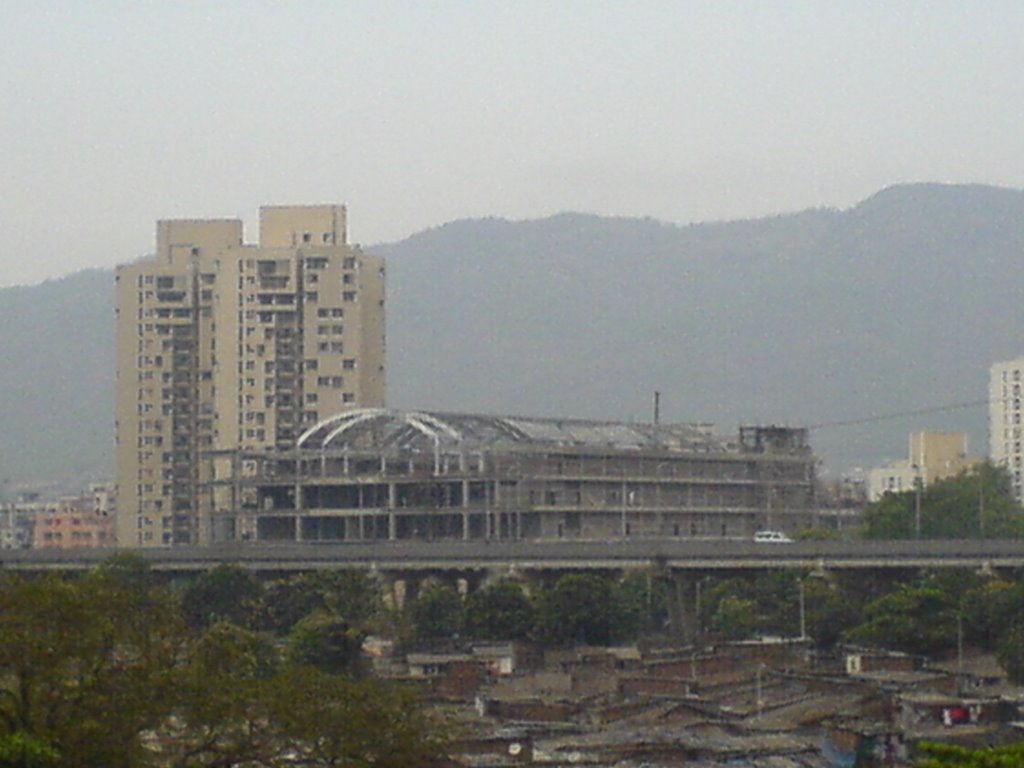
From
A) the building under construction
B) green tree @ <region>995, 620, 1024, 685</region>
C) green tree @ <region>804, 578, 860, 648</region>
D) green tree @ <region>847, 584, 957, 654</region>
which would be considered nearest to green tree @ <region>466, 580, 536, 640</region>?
green tree @ <region>804, 578, 860, 648</region>

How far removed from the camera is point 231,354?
265ft

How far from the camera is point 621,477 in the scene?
70438 mm

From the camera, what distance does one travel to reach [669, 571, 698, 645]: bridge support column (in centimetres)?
5034

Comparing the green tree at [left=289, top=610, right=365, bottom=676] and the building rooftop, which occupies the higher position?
the building rooftop

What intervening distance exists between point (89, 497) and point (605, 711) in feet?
301

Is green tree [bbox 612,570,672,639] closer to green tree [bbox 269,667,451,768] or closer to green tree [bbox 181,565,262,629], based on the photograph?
green tree [bbox 181,565,262,629]

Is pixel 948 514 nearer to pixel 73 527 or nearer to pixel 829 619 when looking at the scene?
pixel 829 619

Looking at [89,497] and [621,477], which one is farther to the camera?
[89,497]

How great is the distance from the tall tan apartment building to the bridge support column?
2400cm

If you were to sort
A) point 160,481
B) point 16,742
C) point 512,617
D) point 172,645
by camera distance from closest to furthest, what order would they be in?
point 16,742, point 172,645, point 512,617, point 160,481

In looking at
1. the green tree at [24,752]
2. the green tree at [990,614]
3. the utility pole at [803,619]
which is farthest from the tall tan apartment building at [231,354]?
the green tree at [24,752]

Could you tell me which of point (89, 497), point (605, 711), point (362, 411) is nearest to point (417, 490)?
point (362, 411)

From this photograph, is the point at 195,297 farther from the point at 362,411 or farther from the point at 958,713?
the point at 958,713

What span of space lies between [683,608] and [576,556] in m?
3.25
